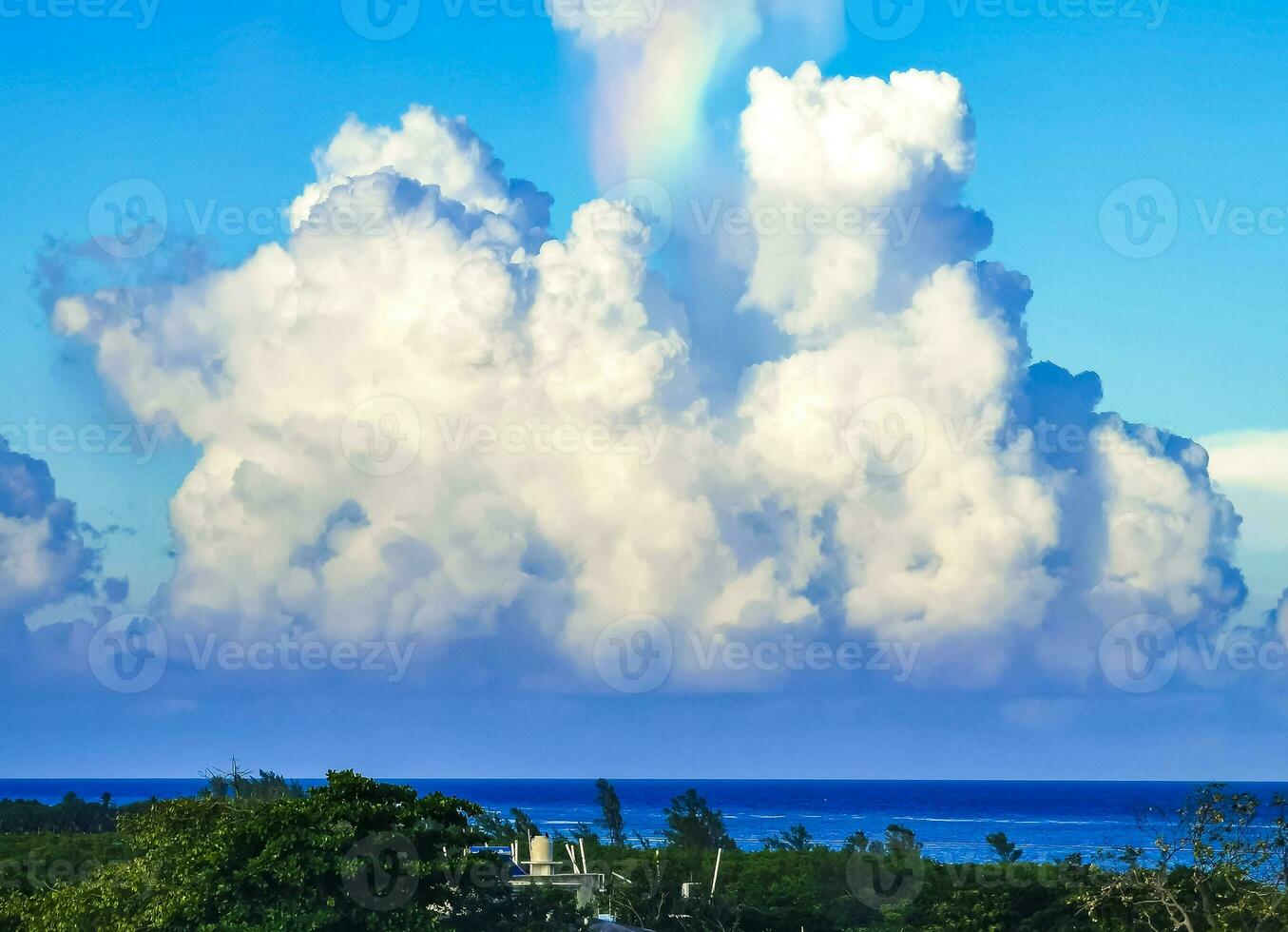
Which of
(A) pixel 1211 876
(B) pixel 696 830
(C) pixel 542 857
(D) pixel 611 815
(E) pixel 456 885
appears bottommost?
(E) pixel 456 885

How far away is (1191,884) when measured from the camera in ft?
100

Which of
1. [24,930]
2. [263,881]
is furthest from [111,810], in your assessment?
[263,881]

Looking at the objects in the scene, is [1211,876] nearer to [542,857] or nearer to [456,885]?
[542,857]

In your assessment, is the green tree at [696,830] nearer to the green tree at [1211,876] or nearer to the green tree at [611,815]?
the green tree at [611,815]

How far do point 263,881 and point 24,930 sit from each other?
621 cm

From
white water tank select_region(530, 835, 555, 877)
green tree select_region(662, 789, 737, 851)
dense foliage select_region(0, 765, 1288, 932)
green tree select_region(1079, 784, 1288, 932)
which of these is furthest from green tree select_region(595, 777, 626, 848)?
green tree select_region(1079, 784, 1288, 932)

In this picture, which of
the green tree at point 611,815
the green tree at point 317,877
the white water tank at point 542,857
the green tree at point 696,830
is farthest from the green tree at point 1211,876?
the green tree at point 611,815

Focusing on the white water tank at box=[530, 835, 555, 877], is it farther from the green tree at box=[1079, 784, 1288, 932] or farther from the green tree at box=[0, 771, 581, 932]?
the green tree at box=[1079, 784, 1288, 932]

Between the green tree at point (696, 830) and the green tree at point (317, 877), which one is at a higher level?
the green tree at point (696, 830)

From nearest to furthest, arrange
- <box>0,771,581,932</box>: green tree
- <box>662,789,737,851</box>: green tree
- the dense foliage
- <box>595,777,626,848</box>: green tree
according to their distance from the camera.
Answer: <box>0,771,581,932</box>: green tree < the dense foliage < <box>662,789,737,851</box>: green tree < <box>595,777,626,848</box>: green tree

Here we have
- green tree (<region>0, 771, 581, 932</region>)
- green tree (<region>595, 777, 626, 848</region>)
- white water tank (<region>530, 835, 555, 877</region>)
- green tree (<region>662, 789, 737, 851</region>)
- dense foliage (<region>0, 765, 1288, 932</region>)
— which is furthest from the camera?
green tree (<region>595, 777, 626, 848</region>)

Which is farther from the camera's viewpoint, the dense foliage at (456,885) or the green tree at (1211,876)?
the green tree at (1211,876)

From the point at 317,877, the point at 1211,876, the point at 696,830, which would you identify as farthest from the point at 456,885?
the point at 696,830

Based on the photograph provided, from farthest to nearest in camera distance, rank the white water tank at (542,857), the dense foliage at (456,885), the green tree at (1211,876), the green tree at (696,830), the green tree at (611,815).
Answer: the green tree at (611,815) < the green tree at (696,830) < the white water tank at (542,857) < the green tree at (1211,876) < the dense foliage at (456,885)
